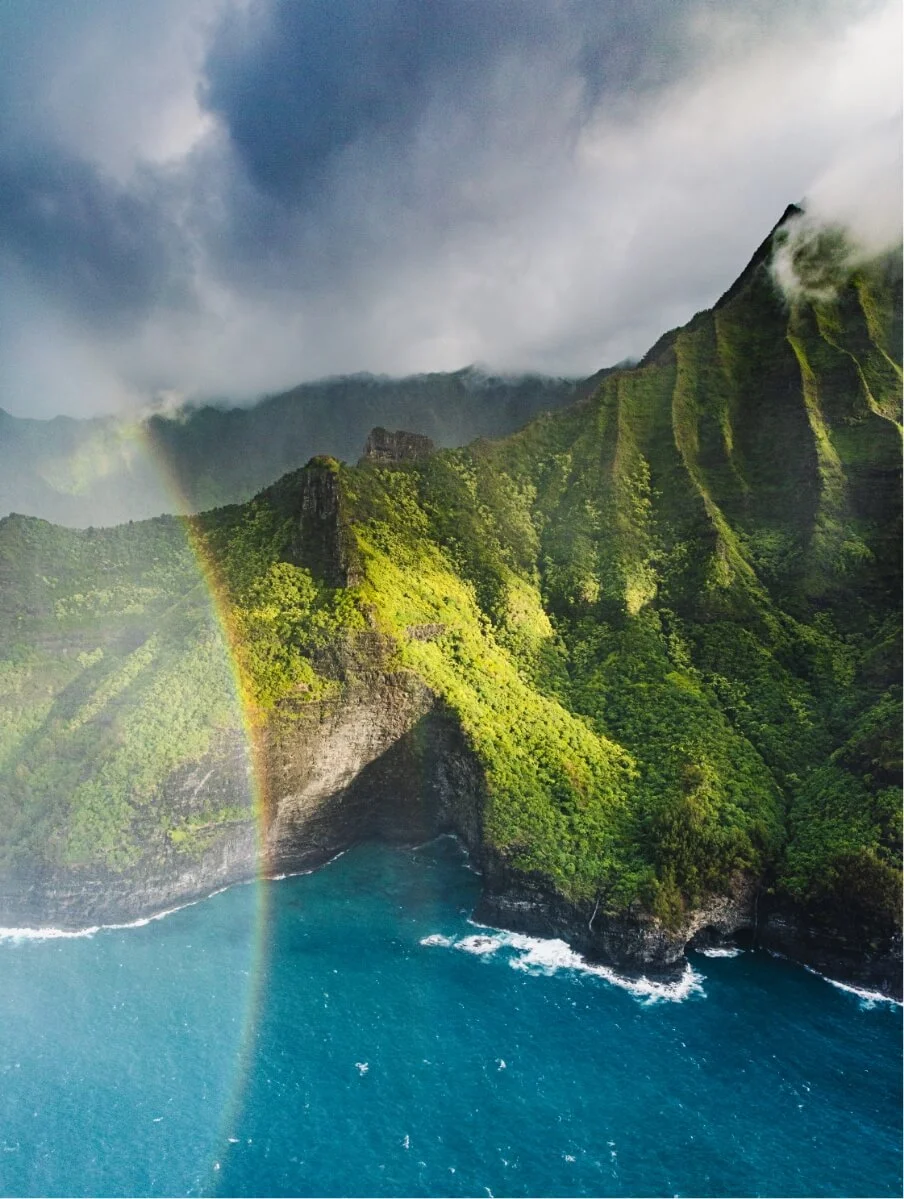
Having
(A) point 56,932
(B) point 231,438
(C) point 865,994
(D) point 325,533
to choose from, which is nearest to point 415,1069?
(C) point 865,994

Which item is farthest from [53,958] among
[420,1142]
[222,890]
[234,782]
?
[420,1142]

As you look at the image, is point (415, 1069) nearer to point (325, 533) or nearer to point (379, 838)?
point (379, 838)

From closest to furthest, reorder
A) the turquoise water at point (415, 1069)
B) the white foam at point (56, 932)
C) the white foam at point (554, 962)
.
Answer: the turquoise water at point (415, 1069), the white foam at point (554, 962), the white foam at point (56, 932)

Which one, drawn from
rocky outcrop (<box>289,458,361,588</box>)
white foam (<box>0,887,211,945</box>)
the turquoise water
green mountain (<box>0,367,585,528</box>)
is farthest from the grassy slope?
green mountain (<box>0,367,585,528</box>)

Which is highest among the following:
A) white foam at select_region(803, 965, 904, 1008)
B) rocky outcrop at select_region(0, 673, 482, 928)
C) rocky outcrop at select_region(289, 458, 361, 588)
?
rocky outcrop at select_region(289, 458, 361, 588)

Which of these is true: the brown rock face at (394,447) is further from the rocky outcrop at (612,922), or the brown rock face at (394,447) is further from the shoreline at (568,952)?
the rocky outcrop at (612,922)

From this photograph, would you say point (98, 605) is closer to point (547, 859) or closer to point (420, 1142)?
point (547, 859)

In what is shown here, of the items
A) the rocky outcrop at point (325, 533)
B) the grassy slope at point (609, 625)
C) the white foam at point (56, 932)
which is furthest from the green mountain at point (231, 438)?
the white foam at point (56, 932)

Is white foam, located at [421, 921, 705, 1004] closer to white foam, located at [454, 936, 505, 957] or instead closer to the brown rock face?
white foam, located at [454, 936, 505, 957]
